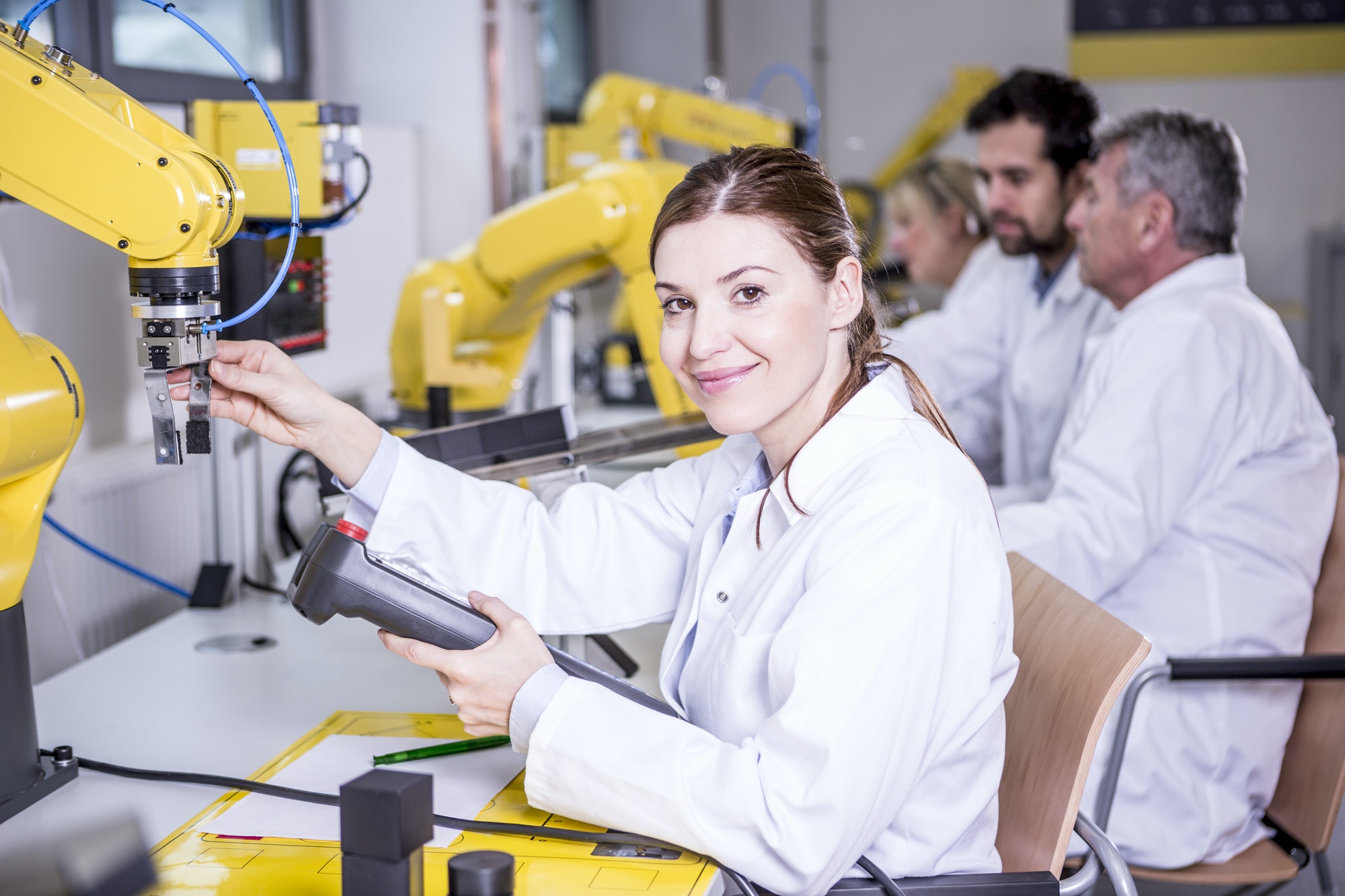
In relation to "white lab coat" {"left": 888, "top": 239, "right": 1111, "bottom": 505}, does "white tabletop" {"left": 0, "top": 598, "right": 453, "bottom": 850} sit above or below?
below

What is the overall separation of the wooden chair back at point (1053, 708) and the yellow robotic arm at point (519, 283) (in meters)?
0.85

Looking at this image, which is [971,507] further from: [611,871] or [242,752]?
[242,752]

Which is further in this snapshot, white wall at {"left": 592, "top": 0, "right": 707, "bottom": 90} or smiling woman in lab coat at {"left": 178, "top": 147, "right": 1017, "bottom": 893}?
white wall at {"left": 592, "top": 0, "right": 707, "bottom": 90}

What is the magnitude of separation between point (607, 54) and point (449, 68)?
1.95 meters

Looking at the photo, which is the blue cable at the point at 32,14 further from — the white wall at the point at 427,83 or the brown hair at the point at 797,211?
the white wall at the point at 427,83

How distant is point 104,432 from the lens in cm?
207

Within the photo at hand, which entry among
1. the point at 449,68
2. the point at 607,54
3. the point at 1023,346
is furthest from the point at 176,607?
the point at 607,54

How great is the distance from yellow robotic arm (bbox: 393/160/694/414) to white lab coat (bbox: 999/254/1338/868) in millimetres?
690

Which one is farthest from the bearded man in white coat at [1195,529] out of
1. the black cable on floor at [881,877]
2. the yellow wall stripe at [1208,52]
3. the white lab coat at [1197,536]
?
the yellow wall stripe at [1208,52]

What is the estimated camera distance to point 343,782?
1009 millimetres

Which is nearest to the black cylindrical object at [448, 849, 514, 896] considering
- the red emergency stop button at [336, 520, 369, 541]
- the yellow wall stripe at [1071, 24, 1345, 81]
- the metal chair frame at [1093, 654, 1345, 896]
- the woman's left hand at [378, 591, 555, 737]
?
the woman's left hand at [378, 591, 555, 737]

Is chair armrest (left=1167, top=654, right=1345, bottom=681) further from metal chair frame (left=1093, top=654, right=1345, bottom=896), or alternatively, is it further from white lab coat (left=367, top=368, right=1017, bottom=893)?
white lab coat (left=367, top=368, right=1017, bottom=893)

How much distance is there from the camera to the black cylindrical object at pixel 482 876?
2.41 ft

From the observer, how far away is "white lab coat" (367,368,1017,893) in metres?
0.94
